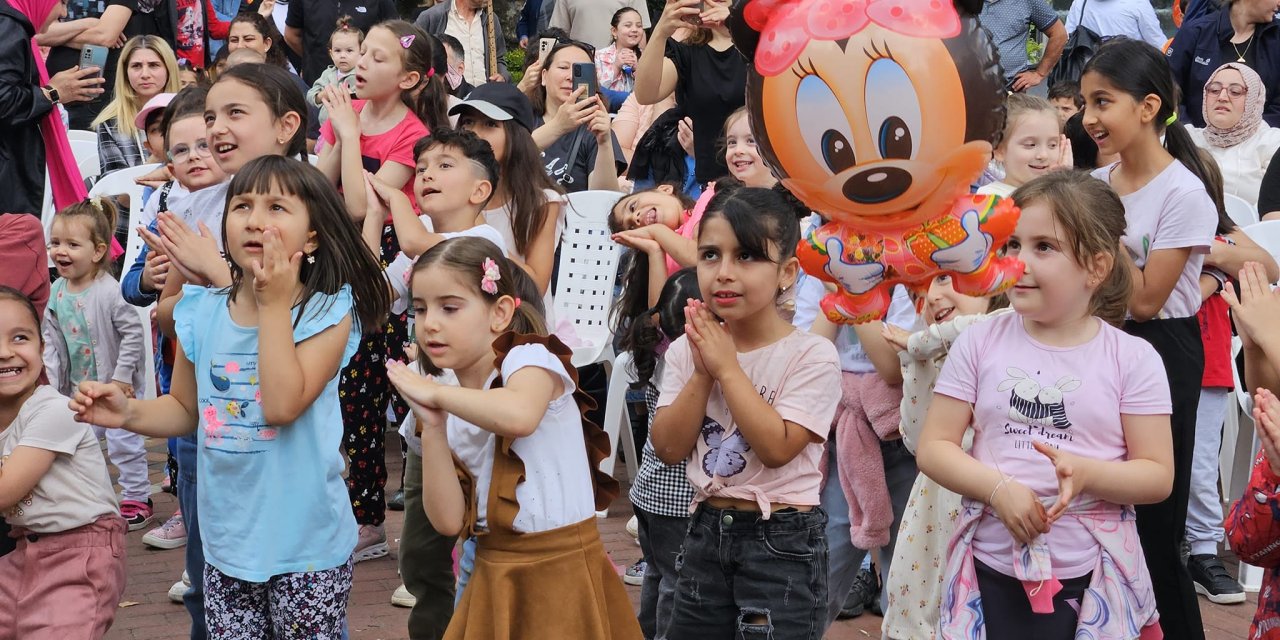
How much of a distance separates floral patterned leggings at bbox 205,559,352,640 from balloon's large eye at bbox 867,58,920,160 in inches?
65.1

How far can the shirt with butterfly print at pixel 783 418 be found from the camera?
3055 millimetres

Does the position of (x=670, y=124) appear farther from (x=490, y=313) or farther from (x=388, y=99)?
(x=490, y=313)

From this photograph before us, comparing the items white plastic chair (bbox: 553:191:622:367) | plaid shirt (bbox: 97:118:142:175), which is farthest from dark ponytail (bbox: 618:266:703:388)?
plaid shirt (bbox: 97:118:142:175)

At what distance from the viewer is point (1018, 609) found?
2.87 metres

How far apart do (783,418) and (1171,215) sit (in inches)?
55.4

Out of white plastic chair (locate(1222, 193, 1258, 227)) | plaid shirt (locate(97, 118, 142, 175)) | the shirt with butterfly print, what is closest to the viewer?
the shirt with butterfly print

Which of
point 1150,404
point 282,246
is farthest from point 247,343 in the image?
point 1150,404

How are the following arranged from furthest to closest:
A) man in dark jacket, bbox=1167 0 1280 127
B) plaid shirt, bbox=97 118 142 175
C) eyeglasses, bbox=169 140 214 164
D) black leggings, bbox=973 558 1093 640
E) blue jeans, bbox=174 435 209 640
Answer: man in dark jacket, bbox=1167 0 1280 127
plaid shirt, bbox=97 118 142 175
eyeglasses, bbox=169 140 214 164
blue jeans, bbox=174 435 209 640
black leggings, bbox=973 558 1093 640

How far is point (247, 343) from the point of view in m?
3.16

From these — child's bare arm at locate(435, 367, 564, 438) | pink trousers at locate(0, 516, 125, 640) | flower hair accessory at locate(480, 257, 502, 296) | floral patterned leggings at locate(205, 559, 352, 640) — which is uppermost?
flower hair accessory at locate(480, 257, 502, 296)

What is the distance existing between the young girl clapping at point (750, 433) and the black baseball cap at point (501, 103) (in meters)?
2.00

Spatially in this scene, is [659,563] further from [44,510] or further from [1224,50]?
[1224,50]

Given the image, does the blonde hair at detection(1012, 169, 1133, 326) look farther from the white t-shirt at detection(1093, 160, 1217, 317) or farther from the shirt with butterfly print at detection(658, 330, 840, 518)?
the white t-shirt at detection(1093, 160, 1217, 317)

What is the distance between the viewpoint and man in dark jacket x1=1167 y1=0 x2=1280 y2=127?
7301mm
